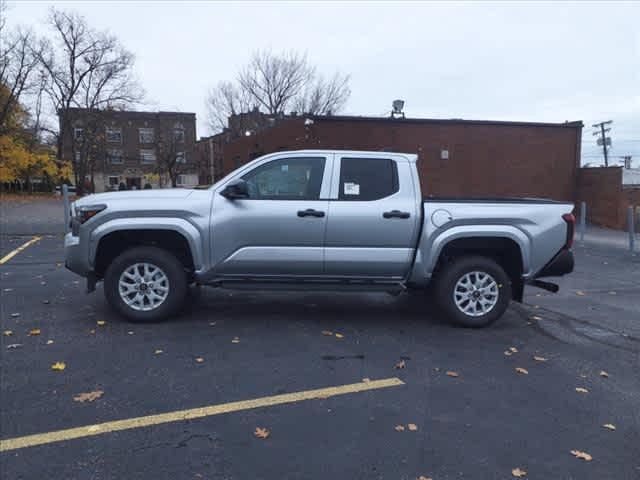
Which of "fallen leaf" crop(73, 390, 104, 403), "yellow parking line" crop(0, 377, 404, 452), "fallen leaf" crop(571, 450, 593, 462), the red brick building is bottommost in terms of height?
"fallen leaf" crop(571, 450, 593, 462)

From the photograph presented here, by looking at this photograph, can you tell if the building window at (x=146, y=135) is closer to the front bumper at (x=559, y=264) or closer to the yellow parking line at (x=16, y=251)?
the yellow parking line at (x=16, y=251)

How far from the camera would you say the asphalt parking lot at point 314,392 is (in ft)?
9.64

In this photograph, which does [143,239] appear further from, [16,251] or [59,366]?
[16,251]

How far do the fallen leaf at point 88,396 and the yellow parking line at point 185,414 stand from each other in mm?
434

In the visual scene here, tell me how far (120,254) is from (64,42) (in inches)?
1792

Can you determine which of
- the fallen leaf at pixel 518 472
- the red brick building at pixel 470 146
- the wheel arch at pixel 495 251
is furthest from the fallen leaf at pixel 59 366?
the red brick building at pixel 470 146

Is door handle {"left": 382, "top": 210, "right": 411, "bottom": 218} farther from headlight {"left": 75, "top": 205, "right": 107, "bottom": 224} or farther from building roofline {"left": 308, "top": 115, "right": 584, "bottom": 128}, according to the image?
building roofline {"left": 308, "top": 115, "right": 584, "bottom": 128}

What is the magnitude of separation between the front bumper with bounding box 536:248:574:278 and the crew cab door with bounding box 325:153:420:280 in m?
1.56

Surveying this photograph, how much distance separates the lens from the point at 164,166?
204ft

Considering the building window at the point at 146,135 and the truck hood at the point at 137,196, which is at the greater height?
the building window at the point at 146,135

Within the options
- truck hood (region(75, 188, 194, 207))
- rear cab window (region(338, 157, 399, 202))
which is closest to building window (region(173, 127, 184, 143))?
truck hood (region(75, 188, 194, 207))

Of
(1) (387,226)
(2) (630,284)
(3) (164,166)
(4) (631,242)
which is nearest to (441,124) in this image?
(4) (631,242)

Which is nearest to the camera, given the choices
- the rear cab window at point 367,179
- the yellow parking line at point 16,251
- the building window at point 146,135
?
the rear cab window at point 367,179

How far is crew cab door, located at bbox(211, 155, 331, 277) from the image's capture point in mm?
5422
